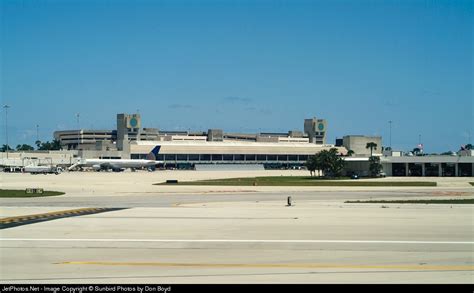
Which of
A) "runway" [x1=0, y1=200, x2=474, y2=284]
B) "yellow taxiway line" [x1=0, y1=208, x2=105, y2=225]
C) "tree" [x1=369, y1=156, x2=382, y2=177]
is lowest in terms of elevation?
"tree" [x1=369, y1=156, x2=382, y2=177]

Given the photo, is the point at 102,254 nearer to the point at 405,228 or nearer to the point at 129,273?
the point at 129,273

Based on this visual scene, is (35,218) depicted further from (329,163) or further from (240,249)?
(329,163)

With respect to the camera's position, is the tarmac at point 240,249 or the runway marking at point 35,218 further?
the runway marking at point 35,218

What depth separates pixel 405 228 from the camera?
26.6 metres

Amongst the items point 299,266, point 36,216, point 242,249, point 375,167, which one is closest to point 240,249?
point 242,249

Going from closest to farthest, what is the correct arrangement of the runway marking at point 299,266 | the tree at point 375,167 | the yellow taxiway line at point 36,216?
the runway marking at point 299,266 → the yellow taxiway line at point 36,216 → the tree at point 375,167

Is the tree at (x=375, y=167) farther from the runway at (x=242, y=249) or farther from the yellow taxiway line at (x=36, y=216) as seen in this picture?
the yellow taxiway line at (x=36, y=216)

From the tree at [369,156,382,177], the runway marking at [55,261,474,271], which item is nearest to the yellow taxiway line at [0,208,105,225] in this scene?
the runway marking at [55,261,474,271]

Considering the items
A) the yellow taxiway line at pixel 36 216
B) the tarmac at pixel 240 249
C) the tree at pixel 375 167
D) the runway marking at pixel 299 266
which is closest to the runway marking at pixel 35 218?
the yellow taxiway line at pixel 36 216

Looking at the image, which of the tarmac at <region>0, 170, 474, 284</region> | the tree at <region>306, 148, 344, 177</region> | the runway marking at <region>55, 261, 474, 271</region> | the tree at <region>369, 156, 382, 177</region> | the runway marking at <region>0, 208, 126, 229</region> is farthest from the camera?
the tree at <region>369, 156, 382, 177</region>

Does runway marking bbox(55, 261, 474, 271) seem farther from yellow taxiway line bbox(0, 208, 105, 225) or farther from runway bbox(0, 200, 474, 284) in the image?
yellow taxiway line bbox(0, 208, 105, 225)

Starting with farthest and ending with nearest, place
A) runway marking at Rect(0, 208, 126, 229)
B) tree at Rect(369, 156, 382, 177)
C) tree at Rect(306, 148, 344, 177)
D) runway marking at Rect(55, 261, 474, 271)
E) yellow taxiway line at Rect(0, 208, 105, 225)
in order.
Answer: tree at Rect(369, 156, 382, 177), tree at Rect(306, 148, 344, 177), yellow taxiway line at Rect(0, 208, 105, 225), runway marking at Rect(0, 208, 126, 229), runway marking at Rect(55, 261, 474, 271)

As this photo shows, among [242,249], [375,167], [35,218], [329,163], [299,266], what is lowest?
[375,167]

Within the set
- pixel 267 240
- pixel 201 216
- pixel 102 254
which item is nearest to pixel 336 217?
pixel 201 216
